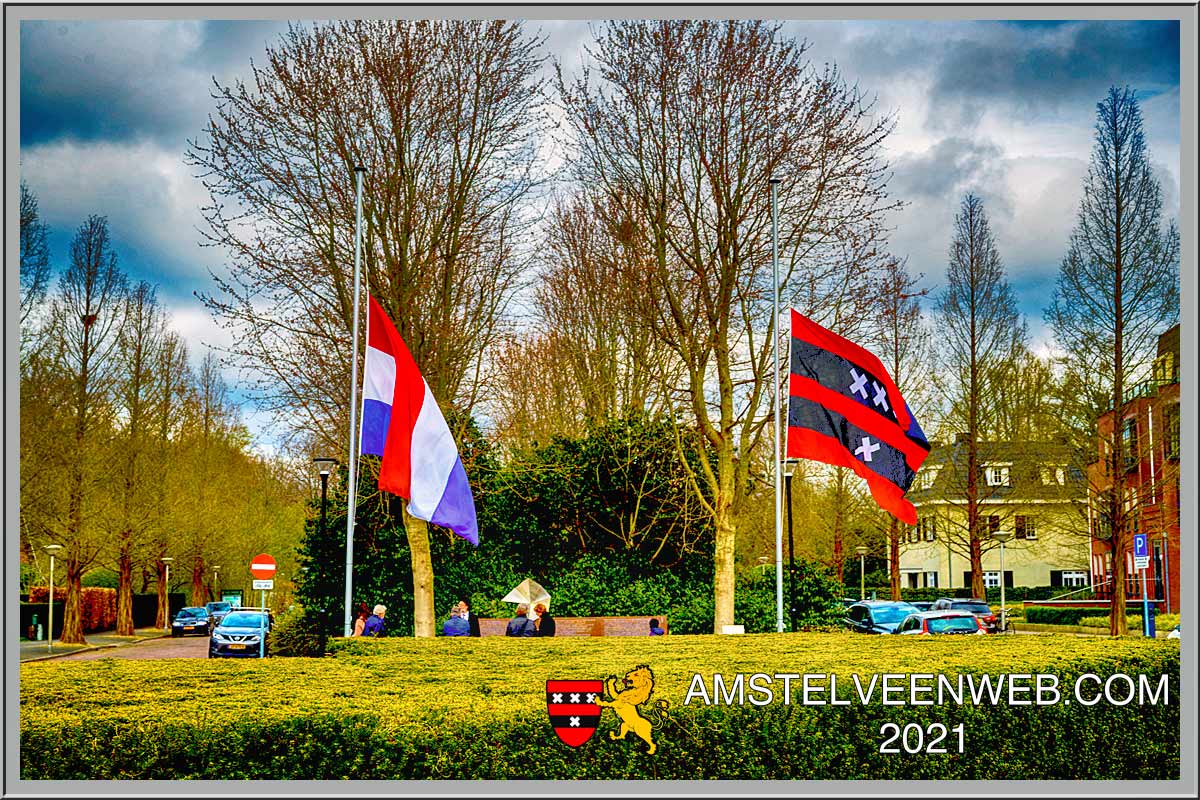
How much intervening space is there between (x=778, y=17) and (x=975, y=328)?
2573 centimetres

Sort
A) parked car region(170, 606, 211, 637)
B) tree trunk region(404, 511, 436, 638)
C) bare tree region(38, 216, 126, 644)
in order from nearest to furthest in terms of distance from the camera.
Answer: tree trunk region(404, 511, 436, 638) → bare tree region(38, 216, 126, 644) → parked car region(170, 606, 211, 637)

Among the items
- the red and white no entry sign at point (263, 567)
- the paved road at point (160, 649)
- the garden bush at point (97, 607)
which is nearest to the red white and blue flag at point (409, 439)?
the red and white no entry sign at point (263, 567)

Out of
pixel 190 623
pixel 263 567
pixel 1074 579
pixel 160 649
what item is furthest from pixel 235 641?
pixel 1074 579

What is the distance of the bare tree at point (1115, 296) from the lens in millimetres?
23453

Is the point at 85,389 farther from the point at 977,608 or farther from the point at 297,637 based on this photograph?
the point at 977,608

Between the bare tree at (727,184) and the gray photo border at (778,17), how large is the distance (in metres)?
5.74

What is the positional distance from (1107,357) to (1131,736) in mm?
16828

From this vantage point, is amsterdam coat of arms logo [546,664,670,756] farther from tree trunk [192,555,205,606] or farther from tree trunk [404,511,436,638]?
tree trunk [192,555,205,606]

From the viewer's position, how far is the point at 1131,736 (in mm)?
10125

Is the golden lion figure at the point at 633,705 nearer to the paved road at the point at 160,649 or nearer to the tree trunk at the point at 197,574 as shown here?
the paved road at the point at 160,649

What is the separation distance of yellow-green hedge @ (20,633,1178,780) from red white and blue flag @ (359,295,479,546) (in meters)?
2.06

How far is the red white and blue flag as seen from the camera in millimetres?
12883

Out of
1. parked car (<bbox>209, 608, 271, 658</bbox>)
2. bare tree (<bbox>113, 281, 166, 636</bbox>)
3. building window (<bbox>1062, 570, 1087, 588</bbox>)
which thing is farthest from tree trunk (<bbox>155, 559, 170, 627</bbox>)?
building window (<bbox>1062, 570, 1087, 588</bbox>)

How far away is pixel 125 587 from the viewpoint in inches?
1549
